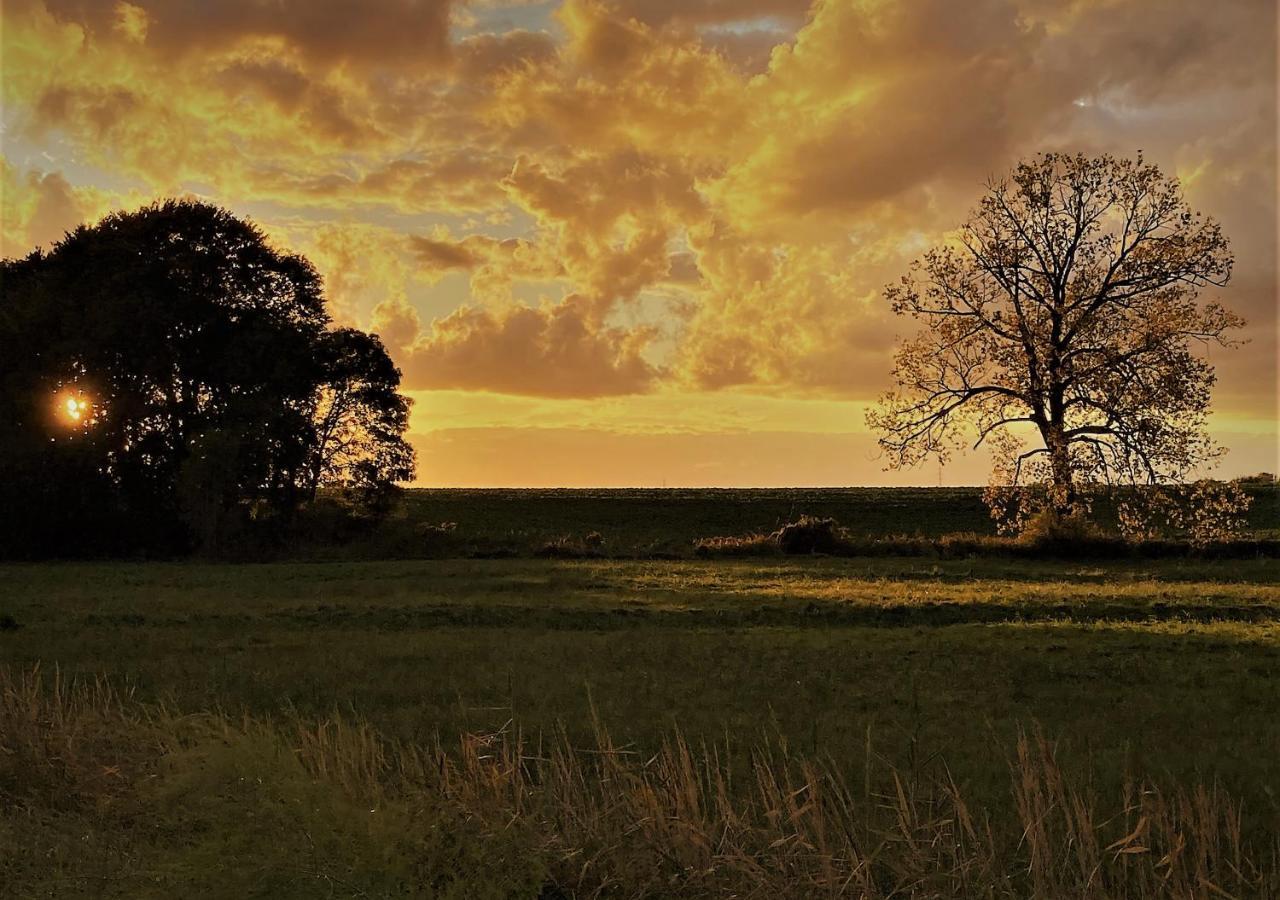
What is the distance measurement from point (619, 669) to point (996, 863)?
12.4 m

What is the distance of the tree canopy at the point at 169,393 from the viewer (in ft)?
171

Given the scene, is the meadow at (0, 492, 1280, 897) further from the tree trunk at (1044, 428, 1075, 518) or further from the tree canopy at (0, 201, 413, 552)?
the tree canopy at (0, 201, 413, 552)

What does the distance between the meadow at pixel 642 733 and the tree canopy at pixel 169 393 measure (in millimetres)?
12620

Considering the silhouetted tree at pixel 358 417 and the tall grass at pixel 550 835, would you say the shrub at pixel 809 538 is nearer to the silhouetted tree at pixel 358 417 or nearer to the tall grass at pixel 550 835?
the silhouetted tree at pixel 358 417

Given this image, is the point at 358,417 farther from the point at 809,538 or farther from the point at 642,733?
the point at 642,733

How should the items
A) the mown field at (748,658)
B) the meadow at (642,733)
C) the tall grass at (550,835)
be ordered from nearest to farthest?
the tall grass at (550,835) < the meadow at (642,733) < the mown field at (748,658)

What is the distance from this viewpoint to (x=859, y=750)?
14859mm

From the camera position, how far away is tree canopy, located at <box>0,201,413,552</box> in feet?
171

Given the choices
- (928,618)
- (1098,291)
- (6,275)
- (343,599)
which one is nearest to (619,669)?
(928,618)

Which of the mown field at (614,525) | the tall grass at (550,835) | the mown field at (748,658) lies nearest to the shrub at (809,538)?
the mown field at (614,525)

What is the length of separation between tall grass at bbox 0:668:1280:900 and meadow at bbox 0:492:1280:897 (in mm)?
42

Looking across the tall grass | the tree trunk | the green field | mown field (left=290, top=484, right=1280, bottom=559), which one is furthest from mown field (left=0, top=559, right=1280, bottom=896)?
mown field (left=290, top=484, right=1280, bottom=559)

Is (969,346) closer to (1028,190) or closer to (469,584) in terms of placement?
(1028,190)

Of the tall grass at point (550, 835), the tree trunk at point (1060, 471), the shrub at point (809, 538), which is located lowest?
the tall grass at point (550, 835)
